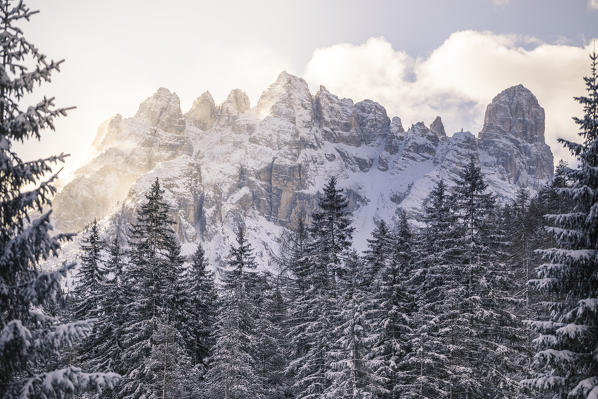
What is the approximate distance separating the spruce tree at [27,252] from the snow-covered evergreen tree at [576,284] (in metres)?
11.9

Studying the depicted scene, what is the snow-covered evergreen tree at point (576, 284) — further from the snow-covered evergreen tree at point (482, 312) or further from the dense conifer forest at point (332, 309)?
the snow-covered evergreen tree at point (482, 312)

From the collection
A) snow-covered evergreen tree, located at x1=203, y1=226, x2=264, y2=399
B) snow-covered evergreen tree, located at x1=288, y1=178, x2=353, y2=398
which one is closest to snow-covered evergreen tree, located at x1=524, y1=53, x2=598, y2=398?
snow-covered evergreen tree, located at x1=288, y1=178, x2=353, y2=398

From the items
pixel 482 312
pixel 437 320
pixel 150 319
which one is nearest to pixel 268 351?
pixel 150 319

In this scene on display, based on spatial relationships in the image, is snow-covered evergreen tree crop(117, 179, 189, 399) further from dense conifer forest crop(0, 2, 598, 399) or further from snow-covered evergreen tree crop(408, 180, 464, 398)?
snow-covered evergreen tree crop(408, 180, 464, 398)

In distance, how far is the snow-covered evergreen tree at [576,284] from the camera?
1153 cm

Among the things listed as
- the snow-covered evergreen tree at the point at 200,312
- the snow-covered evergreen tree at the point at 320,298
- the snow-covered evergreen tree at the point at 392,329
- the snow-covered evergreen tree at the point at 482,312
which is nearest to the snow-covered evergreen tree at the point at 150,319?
the snow-covered evergreen tree at the point at 200,312

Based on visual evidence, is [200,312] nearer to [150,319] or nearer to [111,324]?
[111,324]

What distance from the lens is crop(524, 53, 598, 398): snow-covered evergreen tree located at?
11531 mm

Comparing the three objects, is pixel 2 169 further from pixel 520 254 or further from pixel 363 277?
pixel 520 254

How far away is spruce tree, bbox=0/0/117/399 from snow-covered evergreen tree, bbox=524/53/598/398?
38.9 ft

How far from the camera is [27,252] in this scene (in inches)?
323

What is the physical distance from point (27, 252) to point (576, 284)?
14.3 metres

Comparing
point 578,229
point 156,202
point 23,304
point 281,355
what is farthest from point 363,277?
point 23,304

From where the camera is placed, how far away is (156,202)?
24109mm
